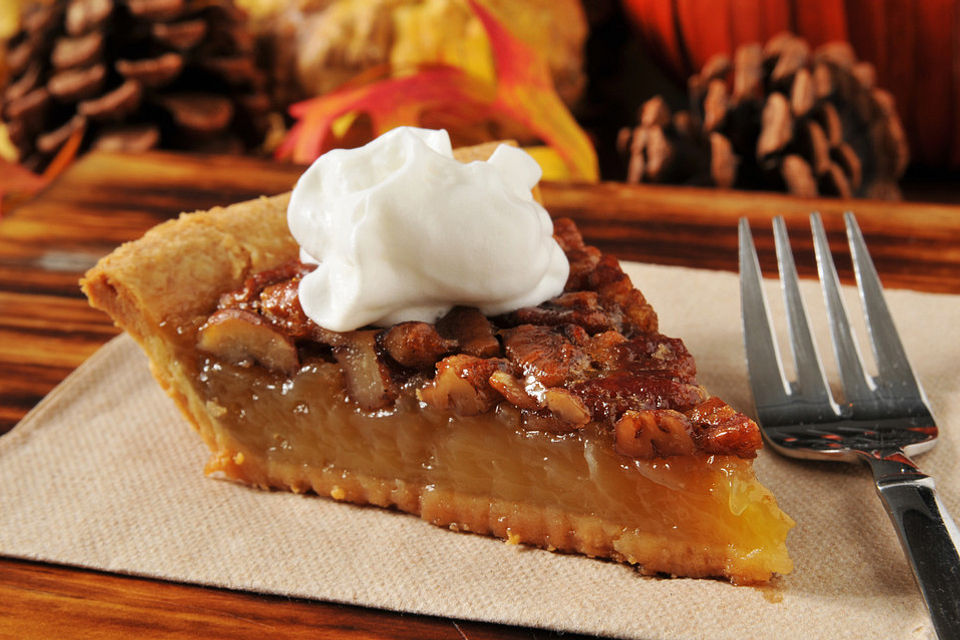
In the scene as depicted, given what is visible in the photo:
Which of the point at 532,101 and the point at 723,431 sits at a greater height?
the point at 723,431

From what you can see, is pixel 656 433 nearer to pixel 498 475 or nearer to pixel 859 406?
pixel 498 475

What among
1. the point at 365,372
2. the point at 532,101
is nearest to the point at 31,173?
the point at 532,101

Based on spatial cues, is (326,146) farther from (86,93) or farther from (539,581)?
(539,581)

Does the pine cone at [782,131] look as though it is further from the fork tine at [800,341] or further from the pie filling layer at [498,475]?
the pie filling layer at [498,475]

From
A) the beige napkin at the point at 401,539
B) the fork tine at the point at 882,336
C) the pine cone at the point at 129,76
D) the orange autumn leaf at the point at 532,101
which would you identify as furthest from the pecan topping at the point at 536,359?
the pine cone at the point at 129,76

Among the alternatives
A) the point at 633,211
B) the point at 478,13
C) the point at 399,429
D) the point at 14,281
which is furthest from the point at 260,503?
the point at 478,13

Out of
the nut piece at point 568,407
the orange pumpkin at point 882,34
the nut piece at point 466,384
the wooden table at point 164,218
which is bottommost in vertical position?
the wooden table at point 164,218
